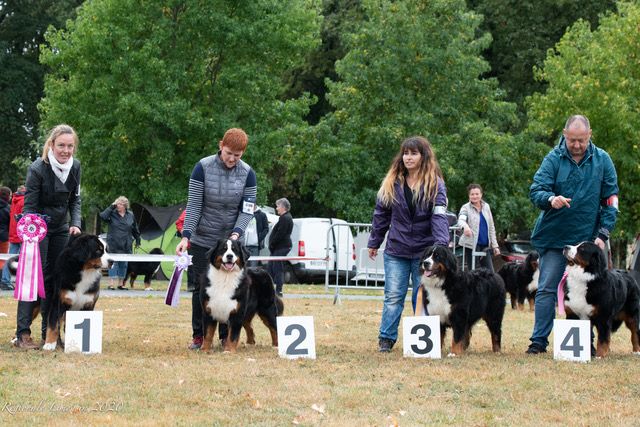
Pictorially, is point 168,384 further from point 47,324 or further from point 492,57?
point 492,57

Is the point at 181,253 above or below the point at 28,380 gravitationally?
above

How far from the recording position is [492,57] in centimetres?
3472

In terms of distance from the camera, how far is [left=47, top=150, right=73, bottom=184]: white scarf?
831cm

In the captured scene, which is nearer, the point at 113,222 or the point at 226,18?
the point at 113,222

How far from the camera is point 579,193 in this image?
8.53 m

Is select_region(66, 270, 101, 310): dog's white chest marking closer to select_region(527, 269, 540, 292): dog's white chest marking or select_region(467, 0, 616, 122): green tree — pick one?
select_region(527, 269, 540, 292): dog's white chest marking

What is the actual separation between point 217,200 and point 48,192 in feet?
4.66

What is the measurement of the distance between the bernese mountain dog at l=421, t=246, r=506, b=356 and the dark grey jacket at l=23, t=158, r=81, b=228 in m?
3.06

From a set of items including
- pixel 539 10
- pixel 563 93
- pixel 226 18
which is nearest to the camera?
pixel 226 18

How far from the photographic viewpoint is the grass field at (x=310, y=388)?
5703mm

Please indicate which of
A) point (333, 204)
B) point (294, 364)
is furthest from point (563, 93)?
point (294, 364)

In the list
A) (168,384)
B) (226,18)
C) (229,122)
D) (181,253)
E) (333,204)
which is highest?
(226,18)

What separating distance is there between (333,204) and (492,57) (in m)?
9.43

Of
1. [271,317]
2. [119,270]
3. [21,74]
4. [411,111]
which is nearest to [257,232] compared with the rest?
[119,270]
